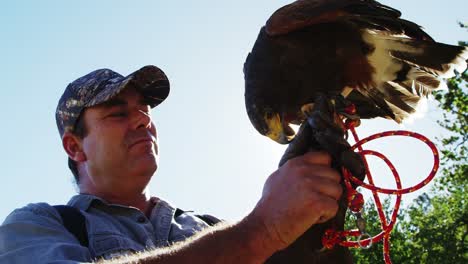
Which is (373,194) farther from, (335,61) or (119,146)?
(119,146)

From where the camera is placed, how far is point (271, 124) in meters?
3.46

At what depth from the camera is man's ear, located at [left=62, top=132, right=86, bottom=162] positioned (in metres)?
4.36

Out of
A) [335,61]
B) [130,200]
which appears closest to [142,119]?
[130,200]

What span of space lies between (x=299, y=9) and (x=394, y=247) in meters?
21.5

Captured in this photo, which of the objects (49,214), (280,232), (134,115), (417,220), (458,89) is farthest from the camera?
(417,220)

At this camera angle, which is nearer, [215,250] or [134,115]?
[215,250]

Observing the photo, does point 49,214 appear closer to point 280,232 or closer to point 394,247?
point 280,232

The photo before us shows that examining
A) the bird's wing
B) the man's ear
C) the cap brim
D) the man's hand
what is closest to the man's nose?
the cap brim

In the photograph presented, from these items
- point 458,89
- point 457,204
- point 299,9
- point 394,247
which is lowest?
point 394,247

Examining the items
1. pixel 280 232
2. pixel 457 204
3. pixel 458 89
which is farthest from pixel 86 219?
pixel 457 204

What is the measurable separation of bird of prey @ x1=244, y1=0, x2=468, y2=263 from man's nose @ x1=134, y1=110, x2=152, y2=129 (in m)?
0.91

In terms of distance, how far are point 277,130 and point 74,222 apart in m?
1.28

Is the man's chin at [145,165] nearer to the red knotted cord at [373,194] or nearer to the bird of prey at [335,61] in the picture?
the bird of prey at [335,61]

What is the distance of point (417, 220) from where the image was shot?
25703 millimetres
